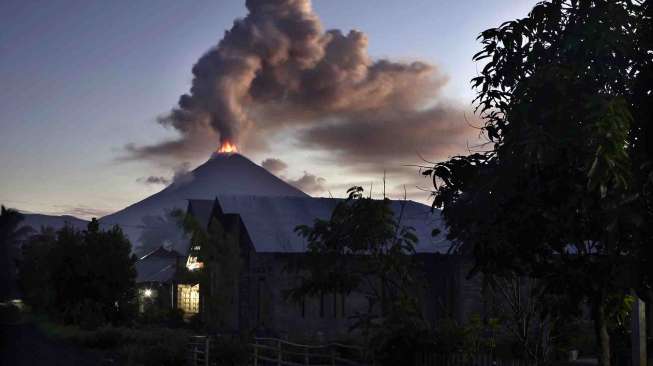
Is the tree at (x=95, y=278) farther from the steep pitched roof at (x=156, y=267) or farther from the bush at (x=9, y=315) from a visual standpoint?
the bush at (x=9, y=315)

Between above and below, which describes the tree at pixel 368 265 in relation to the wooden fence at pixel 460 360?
above

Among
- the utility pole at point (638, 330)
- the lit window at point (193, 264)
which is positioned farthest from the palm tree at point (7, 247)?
the utility pole at point (638, 330)

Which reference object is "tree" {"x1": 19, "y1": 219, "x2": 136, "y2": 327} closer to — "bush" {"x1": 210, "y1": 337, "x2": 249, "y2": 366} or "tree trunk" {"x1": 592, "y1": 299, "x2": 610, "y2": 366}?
"bush" {"x1": 210, "y1": 337, "x2": 249, "y2": 366}

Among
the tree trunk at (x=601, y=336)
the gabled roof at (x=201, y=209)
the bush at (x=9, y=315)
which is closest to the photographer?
the tree trunk at (x=601, y=336)

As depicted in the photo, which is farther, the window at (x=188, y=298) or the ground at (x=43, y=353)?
the window at (x=188, y=298)

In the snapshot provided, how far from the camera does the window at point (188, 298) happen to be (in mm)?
51969

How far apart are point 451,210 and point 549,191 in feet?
5.95

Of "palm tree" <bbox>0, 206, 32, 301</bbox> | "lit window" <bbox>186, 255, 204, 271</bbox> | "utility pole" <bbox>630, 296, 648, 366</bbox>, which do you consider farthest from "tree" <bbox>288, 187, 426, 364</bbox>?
"palm tree" <bbox>0, 206, 32, 301</bbox>

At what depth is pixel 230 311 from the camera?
41.7 m

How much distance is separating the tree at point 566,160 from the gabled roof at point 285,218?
25371mm

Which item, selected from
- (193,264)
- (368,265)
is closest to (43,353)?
(193,264)

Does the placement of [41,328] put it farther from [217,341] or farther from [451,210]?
[451,210]

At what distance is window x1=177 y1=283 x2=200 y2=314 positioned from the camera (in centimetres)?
5197

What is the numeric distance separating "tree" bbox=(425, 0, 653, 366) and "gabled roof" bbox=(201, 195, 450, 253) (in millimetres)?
25371
